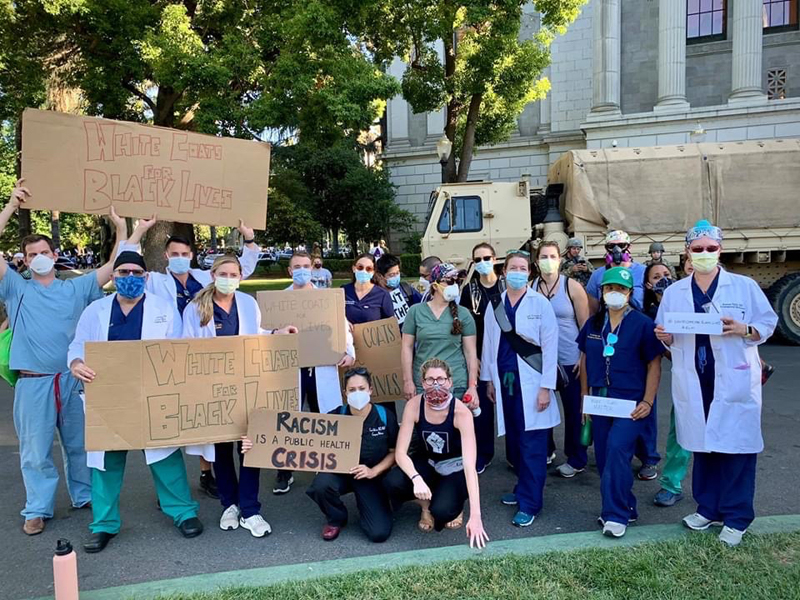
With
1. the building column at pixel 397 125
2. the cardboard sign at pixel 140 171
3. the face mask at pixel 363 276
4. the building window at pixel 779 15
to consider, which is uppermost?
the building window at pixel 779 15

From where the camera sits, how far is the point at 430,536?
13.1 feet

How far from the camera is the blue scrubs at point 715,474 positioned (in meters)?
3.60

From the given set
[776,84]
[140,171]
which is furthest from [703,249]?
[776,84]

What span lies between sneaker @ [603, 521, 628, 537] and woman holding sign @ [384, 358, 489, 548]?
2.59ft

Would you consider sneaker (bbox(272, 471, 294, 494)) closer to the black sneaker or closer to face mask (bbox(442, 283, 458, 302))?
the black sneaker

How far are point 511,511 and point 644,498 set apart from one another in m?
1.06

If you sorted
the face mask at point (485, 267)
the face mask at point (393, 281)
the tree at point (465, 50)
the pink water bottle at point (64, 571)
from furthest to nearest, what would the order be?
the tree at point (465, 50) → the face mask at point (393, 281) → the face mask at point (485, 267) → the pink water bottle at point (64, 571)

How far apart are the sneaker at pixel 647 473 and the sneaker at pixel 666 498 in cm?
47

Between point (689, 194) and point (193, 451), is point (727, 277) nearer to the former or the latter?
point (193, 451)

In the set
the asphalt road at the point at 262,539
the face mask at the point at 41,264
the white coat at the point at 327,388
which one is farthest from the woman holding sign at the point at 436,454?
the face mask at the point at 41,264

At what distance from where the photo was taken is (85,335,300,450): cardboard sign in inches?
148

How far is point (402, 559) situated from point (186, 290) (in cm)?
269

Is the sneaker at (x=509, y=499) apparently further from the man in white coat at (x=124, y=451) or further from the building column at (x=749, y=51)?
the building column at (x=749, y=51)

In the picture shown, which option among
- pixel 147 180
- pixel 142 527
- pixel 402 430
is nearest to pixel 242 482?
pixel 142 527
